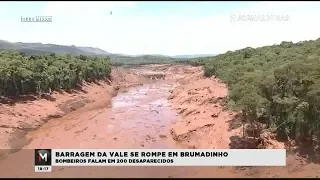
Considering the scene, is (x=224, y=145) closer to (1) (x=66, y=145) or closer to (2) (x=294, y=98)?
(2) (x=294, y=98)

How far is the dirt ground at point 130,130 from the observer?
26297 millimetres

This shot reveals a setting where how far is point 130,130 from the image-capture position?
4056 centimetres

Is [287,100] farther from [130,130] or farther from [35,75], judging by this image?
[35,75]

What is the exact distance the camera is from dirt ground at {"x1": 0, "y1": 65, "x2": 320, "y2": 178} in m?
26.3

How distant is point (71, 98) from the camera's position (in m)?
62.8

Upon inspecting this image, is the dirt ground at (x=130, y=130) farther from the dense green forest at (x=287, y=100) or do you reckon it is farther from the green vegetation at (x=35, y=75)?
the green vegetation at (x=35, y=75)

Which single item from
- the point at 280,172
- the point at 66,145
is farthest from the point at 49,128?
the point at 280,172

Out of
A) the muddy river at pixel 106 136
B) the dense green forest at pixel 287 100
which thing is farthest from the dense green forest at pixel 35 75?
the dense green forest at pixel 287 100
